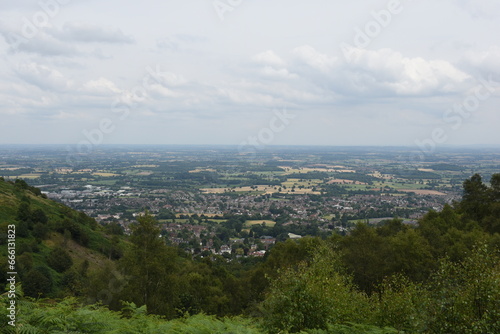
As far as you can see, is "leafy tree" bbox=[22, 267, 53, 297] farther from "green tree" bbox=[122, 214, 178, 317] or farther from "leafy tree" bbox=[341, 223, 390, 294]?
"leafy tree" bbox=[341, 223, 390, 294]

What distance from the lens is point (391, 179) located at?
15162 cm

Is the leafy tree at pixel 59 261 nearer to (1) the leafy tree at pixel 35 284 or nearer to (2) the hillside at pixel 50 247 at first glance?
(2) the hillside at pixel 50 247

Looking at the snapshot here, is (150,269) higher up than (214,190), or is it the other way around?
(150,269)

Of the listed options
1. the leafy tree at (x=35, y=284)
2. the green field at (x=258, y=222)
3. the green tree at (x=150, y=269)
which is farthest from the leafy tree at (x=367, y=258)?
the green field at (x=258, y=222)

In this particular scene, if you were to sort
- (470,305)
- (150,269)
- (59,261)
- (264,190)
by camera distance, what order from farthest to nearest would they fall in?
(264,190) → (59,261) → (150,269) → (470,305)

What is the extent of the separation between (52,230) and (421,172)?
169 metres

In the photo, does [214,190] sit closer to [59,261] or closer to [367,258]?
[59,261]

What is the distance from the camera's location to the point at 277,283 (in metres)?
12.4

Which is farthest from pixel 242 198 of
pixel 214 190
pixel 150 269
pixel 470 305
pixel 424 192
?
pixel 470 305

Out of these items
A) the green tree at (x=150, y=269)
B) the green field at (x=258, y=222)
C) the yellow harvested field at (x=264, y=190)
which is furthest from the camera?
the yellow harvested field at (x=264, y=190)

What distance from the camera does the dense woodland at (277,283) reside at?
8617 mm

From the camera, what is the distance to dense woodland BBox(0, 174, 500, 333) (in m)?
8.62

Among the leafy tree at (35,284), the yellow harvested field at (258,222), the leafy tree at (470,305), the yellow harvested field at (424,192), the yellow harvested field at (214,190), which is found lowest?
the yellow harvested field at (258,222)

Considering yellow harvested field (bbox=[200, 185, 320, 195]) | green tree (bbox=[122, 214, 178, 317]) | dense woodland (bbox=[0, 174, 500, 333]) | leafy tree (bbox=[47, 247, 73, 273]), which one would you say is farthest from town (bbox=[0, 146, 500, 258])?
green tree (bbox=[122, 214, 178, 317])
